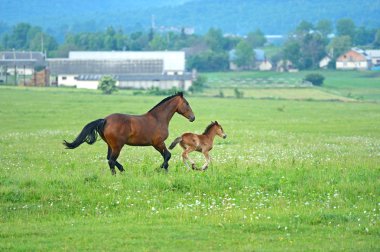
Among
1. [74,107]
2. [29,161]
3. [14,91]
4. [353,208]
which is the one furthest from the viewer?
Result: [14,91]

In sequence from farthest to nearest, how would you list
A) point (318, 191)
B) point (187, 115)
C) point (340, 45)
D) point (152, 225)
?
point (340, 45)
point (187, 115)
point (318, 191)
point (152, 225)

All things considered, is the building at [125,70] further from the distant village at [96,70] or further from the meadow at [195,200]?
the meadow at [195,200]

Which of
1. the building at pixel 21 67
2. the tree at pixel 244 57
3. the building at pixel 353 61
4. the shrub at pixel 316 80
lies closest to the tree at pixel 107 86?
the building at pixel 21 67

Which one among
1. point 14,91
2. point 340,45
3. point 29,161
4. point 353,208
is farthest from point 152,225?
point 340,45

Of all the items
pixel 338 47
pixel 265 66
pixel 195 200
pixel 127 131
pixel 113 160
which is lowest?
pixel 265 66

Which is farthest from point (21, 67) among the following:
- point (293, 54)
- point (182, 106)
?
point (182, 106)

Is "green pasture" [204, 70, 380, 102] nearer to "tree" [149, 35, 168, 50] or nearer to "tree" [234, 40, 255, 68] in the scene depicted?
"tree" [234, 40, 255, 68]

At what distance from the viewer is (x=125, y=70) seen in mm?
115438

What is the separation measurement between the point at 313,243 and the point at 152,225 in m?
2.83

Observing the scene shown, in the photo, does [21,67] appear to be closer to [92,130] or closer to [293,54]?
[293,54]

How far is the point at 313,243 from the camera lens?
15.8 metres

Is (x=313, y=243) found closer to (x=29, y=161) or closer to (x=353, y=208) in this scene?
(x=353, y=208)

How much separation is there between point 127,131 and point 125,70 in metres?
93.4

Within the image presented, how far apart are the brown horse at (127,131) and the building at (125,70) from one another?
77911 millimetres
